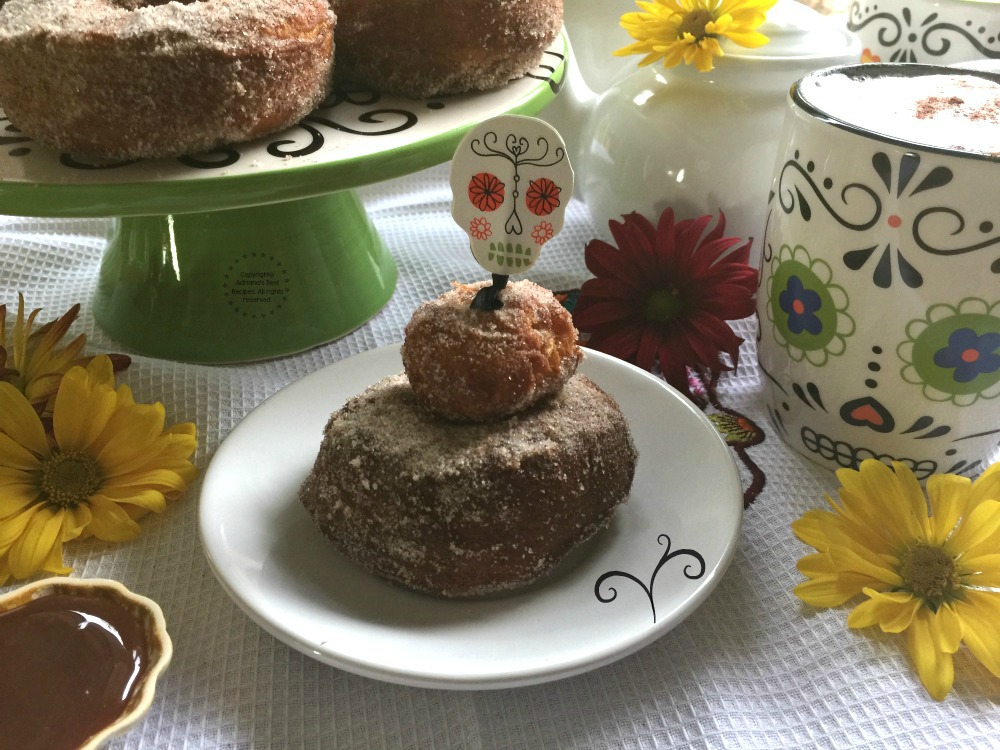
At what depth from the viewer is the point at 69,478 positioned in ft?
2.10

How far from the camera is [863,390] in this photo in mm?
649

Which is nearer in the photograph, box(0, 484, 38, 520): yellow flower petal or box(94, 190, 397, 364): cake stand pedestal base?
box(0, 484, 38, 520): yellow flower petal

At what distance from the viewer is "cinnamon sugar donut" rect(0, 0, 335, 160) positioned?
601mm

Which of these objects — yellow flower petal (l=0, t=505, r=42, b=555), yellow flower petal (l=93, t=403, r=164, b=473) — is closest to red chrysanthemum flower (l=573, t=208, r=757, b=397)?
yellow flower petal (l=93, t=403, r=164, b=473)

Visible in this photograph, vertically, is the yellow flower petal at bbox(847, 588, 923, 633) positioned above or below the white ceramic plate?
below

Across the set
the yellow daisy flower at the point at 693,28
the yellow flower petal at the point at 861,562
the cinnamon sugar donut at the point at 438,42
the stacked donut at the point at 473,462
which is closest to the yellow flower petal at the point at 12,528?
the stacked donut at the point at 473,462

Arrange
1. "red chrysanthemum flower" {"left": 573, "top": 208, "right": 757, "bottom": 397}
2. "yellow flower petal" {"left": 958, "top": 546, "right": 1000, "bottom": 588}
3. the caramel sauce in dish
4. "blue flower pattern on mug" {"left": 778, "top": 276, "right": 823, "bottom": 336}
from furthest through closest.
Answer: "red chrysanthemum flower" {"left": 573, "top": 208, "right": 757, "bottom": 397}, "blue flower pattern on mug" {"left": 778, "top": 276, "right": 823, "bottom": 336}, "yellow flower petal" {"left": 958, "top": 546, "right": 1000, "bottom": 588}, the caramel sauce in dish

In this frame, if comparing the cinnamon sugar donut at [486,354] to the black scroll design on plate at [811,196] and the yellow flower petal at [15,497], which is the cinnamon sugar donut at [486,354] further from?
the yellow flower petal at [15,497]

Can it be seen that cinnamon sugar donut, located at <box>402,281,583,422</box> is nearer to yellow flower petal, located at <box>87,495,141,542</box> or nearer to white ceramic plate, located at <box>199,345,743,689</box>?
white ceramic plate, located at <box>199,345,743,689</box>

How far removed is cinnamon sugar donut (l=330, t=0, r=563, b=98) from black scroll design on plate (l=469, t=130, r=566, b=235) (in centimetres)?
24

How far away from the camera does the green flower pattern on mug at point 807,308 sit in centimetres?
63

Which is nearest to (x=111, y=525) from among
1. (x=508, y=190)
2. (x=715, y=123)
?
(x=508, y=190)

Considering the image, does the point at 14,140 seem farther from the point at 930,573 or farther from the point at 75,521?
the point at 930,573

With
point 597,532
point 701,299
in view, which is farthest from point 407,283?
point 597,532
